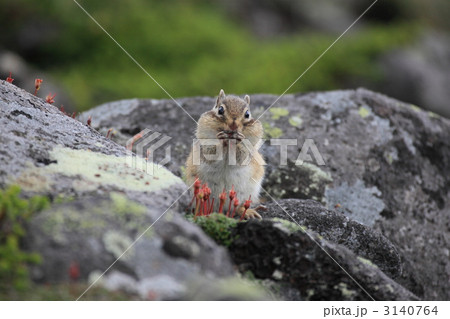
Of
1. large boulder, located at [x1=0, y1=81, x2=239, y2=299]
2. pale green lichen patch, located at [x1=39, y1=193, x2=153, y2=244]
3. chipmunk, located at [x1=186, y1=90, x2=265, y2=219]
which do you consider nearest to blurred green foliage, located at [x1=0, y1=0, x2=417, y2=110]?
chipmunk, located at [x1=186, y1=90, x2=265, y2=219]

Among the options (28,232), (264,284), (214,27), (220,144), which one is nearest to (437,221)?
(220,144)

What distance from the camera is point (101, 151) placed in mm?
6234

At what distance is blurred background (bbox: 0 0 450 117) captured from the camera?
636 inches

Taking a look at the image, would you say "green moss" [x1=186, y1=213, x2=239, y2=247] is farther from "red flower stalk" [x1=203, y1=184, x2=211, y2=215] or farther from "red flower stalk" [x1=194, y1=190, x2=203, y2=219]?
"red flower stalk" [x1=203, y1=184, x2=211, y2=215]

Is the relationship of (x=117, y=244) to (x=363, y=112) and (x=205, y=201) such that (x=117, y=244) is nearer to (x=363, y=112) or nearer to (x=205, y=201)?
(x=205, y=201)

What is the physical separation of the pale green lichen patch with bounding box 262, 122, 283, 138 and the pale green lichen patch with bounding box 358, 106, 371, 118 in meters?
1.45

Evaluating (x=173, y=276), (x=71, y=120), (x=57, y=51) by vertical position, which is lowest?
(x=173, y=276)

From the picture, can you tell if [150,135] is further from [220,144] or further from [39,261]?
[39,261]

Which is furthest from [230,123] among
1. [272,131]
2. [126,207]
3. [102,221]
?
[102,221]

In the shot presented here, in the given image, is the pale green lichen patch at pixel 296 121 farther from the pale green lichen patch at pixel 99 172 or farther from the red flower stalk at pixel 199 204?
the pale green lichen patch at pixel 99 172

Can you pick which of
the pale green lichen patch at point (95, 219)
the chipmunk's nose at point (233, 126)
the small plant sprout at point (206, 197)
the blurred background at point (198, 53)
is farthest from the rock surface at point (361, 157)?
the blurred background at point (198, 53)

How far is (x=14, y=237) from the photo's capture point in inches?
169

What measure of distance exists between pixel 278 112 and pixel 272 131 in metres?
0.51

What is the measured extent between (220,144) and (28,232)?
3855 mm
